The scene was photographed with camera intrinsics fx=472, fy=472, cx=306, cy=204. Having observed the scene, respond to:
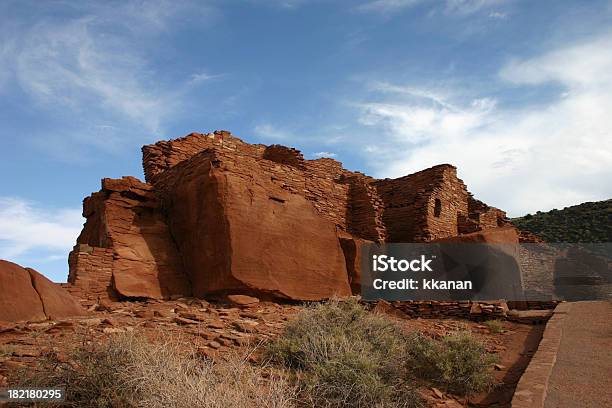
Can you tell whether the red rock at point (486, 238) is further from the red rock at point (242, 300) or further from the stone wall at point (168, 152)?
the red rock at point (242, 300)

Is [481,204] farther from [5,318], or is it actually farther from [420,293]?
[5,318]

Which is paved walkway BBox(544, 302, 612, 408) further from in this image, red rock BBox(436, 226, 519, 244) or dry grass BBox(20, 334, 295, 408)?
dry grass BBox(20, 334, 295, 408)

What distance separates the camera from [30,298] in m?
8.15

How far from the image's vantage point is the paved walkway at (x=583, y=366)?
5.73 m

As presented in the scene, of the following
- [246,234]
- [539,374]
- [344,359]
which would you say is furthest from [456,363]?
[246,234]

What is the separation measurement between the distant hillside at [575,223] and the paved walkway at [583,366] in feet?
87.0

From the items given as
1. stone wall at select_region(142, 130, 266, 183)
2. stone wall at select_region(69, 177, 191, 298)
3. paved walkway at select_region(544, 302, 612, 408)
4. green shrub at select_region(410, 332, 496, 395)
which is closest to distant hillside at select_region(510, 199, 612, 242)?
paved walkway at select_region(544, 302, 612, 408)

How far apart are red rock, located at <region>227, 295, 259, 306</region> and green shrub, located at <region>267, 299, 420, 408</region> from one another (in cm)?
188

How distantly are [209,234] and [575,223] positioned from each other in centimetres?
3591

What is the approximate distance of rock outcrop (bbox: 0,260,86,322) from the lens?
782 cm

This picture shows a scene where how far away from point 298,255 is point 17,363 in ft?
22.2

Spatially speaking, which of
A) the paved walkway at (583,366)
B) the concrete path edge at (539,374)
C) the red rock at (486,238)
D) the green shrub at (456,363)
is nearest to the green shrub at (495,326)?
the concrete path edge at (539,374)

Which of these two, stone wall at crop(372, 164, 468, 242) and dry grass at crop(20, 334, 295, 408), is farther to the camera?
stone wall at crop(372, 164, 468, 242)

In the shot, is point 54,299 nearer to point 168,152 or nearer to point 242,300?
point 242,300
